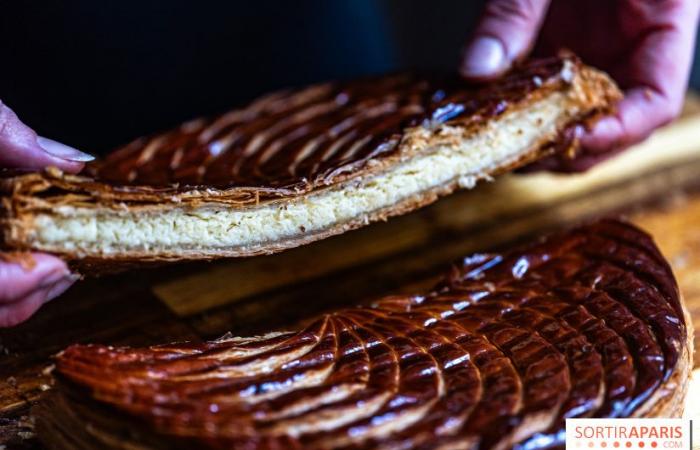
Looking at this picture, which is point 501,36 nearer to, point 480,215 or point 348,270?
point 480,215

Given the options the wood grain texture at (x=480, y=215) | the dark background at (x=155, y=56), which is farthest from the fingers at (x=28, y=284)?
the dark background at (x=155, y=56)

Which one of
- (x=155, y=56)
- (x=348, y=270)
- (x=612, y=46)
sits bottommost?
(x=348, y=270)

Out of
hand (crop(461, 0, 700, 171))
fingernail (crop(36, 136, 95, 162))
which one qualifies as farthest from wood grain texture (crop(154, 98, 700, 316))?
fingernail (crop(36, 136, 95, 162))

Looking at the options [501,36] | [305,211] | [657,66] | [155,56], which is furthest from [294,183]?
[657,66]

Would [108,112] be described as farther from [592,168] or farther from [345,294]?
[592,168]

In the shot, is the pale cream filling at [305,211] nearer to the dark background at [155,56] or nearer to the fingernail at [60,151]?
the fingernail at [60,151]

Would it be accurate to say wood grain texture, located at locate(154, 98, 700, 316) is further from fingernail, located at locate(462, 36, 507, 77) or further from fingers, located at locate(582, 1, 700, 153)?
fingernail, located at locate(462, 36, 507, 77)

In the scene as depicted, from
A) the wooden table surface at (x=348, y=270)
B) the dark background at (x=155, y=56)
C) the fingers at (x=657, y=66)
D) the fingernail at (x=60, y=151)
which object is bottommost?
the wooden table surface at (x=348, y=270)
